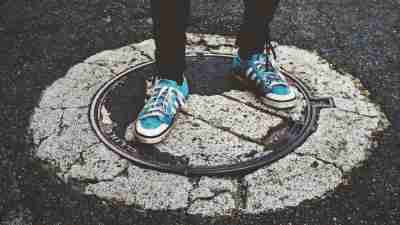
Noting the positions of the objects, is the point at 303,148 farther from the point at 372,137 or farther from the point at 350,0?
the point at 350,0

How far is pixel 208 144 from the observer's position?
1.80m

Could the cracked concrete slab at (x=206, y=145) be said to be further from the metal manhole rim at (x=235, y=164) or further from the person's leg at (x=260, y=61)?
the person's leg at (x=260, y=61)

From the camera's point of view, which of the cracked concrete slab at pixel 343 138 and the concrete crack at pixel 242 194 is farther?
the cracked concrete slab at pixel 343 138

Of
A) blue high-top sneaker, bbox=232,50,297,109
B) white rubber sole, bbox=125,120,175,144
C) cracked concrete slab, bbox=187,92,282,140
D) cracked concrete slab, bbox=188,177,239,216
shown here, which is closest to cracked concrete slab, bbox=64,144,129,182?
white rubber sole, bbox=125,120,175,144

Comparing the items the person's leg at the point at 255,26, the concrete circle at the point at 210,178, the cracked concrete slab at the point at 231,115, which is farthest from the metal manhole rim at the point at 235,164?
the person's leg at the point at 255,26

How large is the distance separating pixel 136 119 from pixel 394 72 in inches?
57.6

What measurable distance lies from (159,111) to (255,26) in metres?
0.61

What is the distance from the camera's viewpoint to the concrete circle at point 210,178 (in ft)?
5.21

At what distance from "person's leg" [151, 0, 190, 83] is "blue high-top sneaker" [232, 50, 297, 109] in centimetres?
38

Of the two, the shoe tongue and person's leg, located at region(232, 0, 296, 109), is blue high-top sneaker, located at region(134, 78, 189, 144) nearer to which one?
the shoe tongue

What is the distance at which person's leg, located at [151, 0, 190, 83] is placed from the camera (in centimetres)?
168

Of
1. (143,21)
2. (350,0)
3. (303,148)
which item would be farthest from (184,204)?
(350,0)

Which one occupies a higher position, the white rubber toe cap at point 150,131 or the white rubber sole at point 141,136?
the white rubber toe cap at point 150,131

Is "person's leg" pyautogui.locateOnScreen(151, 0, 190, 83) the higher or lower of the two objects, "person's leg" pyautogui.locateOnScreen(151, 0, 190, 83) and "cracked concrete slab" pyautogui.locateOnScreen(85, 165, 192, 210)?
the higher
